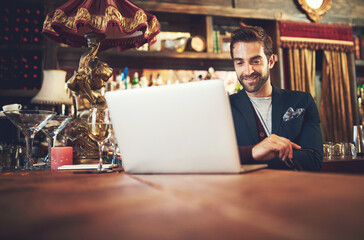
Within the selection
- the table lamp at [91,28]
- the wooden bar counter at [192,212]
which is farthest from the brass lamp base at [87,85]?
the wooden bar counter at [192,212]

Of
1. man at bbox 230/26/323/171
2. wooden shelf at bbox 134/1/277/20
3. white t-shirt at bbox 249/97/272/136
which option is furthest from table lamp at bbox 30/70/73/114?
white t-shirt at bbox 249/97/272/136

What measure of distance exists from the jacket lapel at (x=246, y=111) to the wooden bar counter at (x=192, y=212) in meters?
1.24

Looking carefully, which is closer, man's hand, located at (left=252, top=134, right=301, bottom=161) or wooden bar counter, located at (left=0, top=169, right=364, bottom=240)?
wooden bar counter, located at (left=0, top=169, right=364, bottom=240)

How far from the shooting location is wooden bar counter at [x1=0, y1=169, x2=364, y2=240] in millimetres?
268

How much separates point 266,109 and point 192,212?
165 cm

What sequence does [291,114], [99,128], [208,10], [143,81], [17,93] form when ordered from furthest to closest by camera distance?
[208,10]
[143,81]
[17,93]
[291,114]
[99,128]

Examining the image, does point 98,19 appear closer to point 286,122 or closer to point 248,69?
point 248,69

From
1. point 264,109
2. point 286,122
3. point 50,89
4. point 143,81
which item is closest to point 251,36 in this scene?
point 264,109

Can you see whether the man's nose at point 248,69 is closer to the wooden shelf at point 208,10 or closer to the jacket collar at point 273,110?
the jacket collar at point 273,110

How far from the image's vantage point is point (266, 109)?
1.90 m

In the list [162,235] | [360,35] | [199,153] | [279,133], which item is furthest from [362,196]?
[360,35]

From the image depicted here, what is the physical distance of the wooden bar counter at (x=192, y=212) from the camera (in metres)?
0.27

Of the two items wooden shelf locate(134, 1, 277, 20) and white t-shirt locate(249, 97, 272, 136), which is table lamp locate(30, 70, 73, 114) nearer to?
wooden shelf locate(134, 1, 277, 20)

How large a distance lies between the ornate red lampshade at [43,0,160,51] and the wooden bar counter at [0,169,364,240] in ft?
4.01
